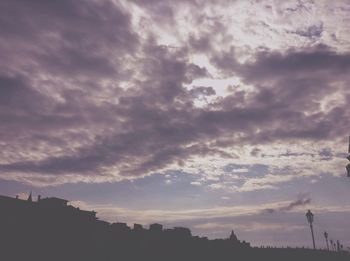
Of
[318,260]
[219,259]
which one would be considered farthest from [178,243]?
[318,260]

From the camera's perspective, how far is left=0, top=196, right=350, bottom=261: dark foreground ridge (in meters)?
33.3

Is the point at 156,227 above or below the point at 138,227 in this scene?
above

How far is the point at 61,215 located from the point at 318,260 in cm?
5008

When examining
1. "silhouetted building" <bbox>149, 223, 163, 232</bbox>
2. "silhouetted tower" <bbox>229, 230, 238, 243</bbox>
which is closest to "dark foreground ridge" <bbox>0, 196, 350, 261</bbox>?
"silhouetted building" <bbox>149, 223, 163, 232</bbox>

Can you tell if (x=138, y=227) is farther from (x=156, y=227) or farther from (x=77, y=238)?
(x=77, y=238)

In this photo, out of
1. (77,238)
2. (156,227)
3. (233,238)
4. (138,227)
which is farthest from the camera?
(233,238)

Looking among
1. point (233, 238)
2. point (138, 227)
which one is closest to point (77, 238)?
point (138, 227)

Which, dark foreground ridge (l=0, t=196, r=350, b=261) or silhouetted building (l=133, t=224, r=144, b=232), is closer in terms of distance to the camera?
dark foreground ridge (l=0, t=196, r=350, b=261)

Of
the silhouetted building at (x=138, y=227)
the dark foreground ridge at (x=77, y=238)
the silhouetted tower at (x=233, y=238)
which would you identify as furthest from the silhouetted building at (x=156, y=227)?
the silhouetted tower at (x=233, y=238)

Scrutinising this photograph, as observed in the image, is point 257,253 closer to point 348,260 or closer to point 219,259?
point 219,259

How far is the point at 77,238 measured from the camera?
3831 centimetres

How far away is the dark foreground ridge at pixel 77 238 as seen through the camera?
3334 centimetres

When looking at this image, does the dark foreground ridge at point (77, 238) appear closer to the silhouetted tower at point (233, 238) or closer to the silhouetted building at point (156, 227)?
the silhouetted building at point (156, 227)

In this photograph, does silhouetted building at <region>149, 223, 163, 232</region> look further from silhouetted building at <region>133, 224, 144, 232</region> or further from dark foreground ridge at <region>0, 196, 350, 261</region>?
silhouetted building at <region>133, 224, 144, 232</region>
